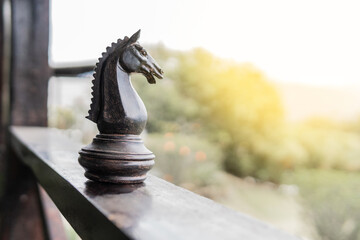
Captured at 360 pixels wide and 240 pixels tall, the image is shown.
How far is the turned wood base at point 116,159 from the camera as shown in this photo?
1.65 ft

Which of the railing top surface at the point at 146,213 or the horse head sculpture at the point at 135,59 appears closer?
the railing top surface at the point at 146,213

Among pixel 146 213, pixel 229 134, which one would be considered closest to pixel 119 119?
pixel 146 213

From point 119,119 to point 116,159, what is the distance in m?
0.07

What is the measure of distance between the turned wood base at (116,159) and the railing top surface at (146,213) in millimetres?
16

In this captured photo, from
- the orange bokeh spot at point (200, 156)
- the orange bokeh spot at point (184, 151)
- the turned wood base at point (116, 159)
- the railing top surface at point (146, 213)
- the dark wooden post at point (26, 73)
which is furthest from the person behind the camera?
the orange bokeh spot at point (200, 156)

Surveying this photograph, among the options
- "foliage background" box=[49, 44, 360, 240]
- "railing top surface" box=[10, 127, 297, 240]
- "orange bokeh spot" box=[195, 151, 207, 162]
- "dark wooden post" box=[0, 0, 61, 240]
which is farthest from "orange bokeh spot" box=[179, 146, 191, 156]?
"railing top surface" box=[10, 127, 297, 240]

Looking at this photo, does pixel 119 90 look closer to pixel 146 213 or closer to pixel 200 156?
pixel 146 213

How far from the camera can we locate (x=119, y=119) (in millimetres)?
529

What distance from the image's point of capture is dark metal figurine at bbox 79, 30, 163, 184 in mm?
508

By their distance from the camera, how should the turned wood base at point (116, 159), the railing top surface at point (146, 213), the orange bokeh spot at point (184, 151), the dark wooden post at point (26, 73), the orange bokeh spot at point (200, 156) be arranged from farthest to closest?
the orange bokeh spot at point (200, 156) < the orange bokeh spot at point (184, 151) < the dark wooden post at point (26, 73) < the turned wood base at point (116, 159) < the railing top surface at point (146, 213)

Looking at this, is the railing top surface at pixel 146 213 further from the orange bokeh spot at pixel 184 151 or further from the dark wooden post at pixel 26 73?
the orange bokeh spot at pixel 184 151

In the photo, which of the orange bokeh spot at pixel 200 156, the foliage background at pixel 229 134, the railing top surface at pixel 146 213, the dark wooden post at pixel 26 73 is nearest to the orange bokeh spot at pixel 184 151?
the foliage background at pixel 229 134

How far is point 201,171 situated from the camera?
6.62 meters

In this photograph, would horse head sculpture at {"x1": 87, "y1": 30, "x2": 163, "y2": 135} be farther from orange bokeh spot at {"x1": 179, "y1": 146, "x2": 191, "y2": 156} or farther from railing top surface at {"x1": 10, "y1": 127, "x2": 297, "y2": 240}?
orange bokeh spot at {"x1": 179, "y1": 146, "x2": 191, "y2": 156}
